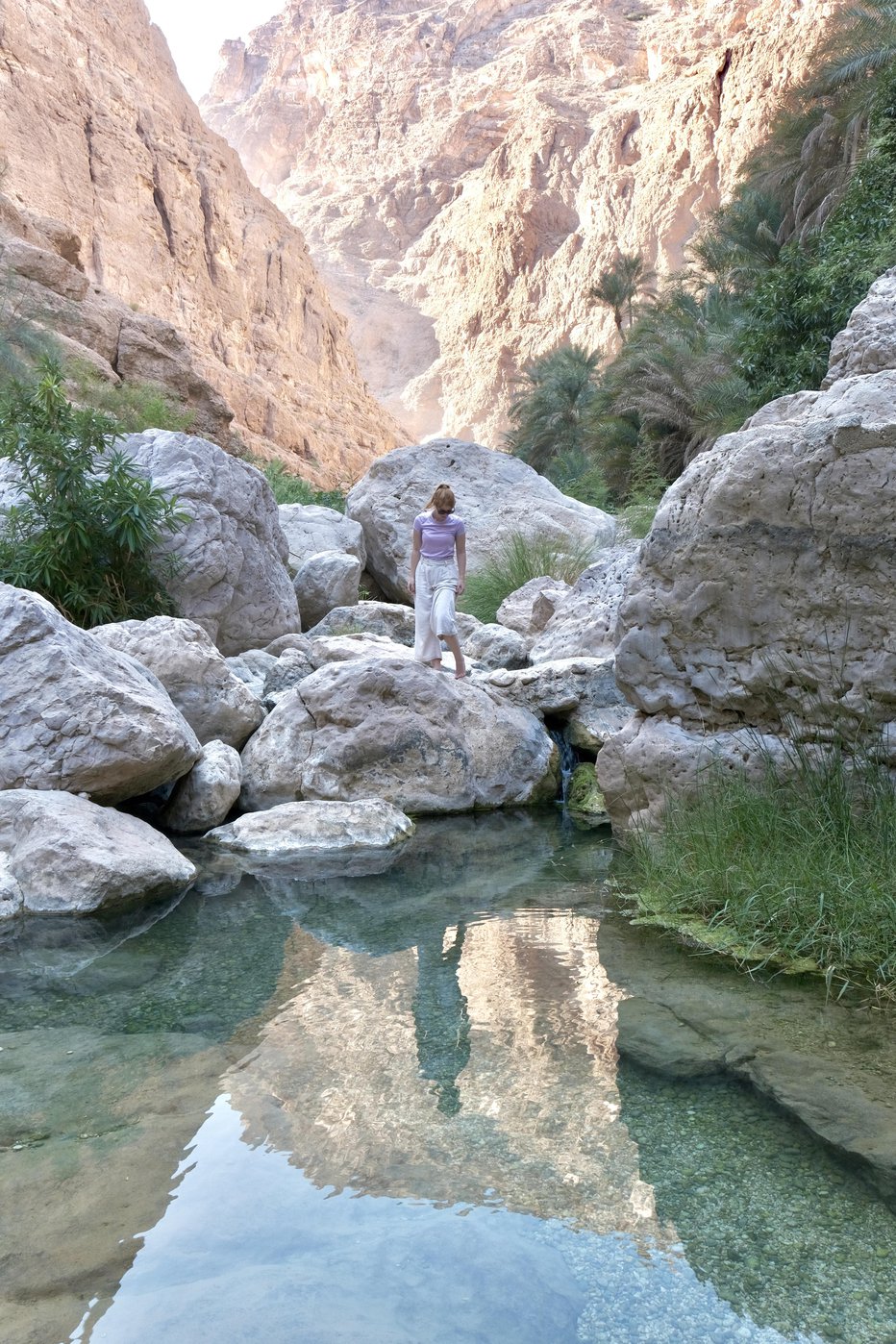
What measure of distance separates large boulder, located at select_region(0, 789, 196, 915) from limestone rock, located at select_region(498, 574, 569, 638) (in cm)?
539

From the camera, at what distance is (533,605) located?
417 inches

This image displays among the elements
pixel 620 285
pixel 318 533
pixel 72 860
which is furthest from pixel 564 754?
pixel 620 285

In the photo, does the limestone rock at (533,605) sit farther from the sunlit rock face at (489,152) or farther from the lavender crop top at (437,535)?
the sunlit rock face at (489,152)

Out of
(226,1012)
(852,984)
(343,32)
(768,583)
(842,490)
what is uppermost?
(343,32)

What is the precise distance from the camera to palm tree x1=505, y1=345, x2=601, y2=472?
31391mm

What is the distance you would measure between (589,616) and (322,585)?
403 centimetres

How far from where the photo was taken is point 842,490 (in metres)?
4.31

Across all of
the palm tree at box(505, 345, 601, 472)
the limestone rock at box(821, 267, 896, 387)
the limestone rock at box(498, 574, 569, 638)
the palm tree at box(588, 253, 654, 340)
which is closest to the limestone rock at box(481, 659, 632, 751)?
the limestone rock at box(498, 574, 569, 638)

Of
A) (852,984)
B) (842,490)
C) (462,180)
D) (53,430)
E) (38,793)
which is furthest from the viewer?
(462,180)

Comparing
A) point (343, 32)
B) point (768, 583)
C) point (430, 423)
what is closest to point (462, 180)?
point (430, 423)

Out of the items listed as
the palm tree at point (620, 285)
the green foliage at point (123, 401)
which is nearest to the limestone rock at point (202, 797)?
the green foliage at point (123, 401)

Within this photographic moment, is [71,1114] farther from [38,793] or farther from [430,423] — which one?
[430,423]

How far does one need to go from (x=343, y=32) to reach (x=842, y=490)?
3787 inches

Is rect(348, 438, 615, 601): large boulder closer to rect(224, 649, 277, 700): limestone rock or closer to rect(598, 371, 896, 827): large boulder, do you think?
rect(224, 649, 277, 700): limestone rock
